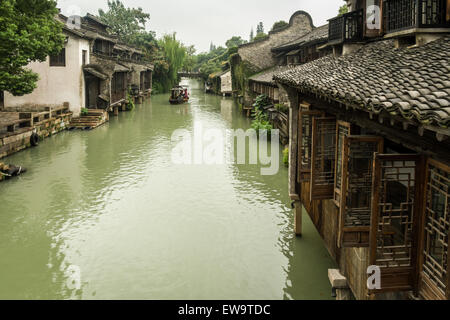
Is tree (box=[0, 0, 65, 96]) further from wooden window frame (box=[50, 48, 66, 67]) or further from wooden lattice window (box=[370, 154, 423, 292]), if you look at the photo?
wooden lattice window (box=[370, 154, 423, 292])

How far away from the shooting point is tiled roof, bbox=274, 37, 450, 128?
157 inches

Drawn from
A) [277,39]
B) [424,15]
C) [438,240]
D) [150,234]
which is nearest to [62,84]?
[277,39]

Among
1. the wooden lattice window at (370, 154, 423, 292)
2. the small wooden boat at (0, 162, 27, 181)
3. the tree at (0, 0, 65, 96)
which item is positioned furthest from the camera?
the tree at (0, 0, 65, 96)

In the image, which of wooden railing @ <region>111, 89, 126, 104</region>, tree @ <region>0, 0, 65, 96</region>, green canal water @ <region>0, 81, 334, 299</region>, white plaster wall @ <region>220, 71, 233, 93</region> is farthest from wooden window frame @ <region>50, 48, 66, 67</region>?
white plaster wall @ <region>220, 71, 233, 93</region>

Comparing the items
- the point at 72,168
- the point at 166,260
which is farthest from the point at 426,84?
the point at 72,168

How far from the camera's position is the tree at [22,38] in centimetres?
1625

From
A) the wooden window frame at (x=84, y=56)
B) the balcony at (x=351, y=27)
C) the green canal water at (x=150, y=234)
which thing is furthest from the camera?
the wooden window frame at (x=84, y=56)

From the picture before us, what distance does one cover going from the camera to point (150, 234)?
1123 centimetres

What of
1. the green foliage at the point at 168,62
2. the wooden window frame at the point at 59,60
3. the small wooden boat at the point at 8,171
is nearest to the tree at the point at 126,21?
the green foliage at the point at 168,62

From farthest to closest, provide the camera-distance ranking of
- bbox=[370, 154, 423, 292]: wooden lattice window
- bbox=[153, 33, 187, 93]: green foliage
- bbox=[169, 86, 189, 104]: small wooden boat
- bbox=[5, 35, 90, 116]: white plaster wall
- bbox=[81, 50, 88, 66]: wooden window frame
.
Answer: bbox=[153, 33, 187, 93]: green foliage, bbox=[169, 86, 189, 104]: small wooden boat, bbox=[81, 50, 88, 66]: wooden window frame, bbox=[5, 35, 90, 116]: white plaster wall, bbox=[370, 154, 423, 292]: wooden lattice window

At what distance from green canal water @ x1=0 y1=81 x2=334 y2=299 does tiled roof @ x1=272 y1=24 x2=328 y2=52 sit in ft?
31.4

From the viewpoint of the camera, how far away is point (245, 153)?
67.8 ft

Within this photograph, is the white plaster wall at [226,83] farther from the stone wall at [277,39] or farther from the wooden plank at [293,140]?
the wooden plank at [293,140]

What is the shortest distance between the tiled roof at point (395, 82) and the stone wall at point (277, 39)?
94.4 ft
